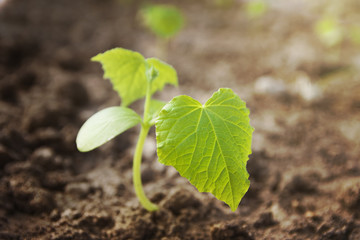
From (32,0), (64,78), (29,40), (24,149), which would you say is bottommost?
(24,149)

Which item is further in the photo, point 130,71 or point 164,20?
point 164,20

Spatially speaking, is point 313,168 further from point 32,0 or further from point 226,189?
point 32,0

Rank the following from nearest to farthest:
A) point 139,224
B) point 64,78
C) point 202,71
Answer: point 139,224, point 64,78, point 202,71

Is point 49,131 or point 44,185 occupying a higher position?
point 49,131

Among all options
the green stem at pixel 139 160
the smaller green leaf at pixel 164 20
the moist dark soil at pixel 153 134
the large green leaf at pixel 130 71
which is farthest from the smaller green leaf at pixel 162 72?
the smaller green leaf at pixel 164 20

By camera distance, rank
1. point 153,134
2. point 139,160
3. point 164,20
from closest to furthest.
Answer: point 139,160 → point 153,134 → point 164,20

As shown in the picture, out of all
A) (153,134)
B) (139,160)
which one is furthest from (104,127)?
(153,134)

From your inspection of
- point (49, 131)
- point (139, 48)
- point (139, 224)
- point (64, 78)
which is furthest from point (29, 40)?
point (139, 224)

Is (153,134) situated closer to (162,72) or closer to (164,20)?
(162,72)
